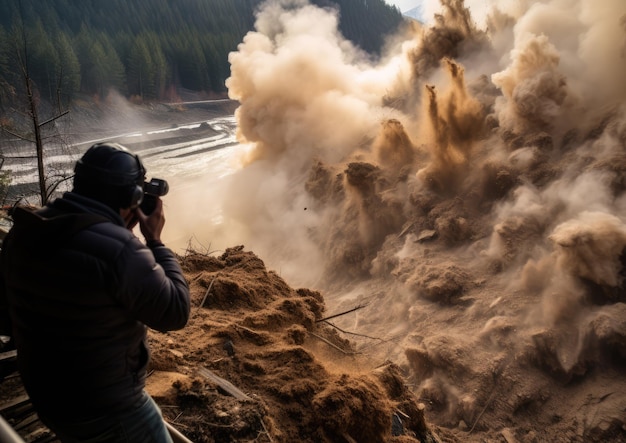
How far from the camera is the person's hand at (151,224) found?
1.96 m

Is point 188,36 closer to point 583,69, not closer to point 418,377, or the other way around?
point 583,69

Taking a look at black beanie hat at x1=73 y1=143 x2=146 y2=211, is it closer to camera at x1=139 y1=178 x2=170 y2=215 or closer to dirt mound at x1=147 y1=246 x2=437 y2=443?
camera at x1=139 y1=178 x2=170 y2=215

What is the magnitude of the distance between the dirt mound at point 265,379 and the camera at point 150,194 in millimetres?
1607

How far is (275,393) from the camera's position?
11.1ft

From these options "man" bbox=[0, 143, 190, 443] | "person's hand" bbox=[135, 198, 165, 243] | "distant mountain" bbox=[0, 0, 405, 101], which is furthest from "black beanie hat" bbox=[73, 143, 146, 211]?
"distant mountain" bbox=[0, 0, 405, 101]

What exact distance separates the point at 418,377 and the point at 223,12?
84.6 m

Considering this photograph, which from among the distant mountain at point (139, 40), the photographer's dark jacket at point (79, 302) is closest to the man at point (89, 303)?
the photographer's dark jacket at point (79, 302)

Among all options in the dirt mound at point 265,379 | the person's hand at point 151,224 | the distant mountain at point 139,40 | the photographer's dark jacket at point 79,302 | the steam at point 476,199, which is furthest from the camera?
the distant mountain at point 139,40

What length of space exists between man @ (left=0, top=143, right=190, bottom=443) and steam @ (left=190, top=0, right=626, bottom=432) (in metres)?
6.08

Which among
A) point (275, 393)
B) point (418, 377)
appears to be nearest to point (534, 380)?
point (418, 377)

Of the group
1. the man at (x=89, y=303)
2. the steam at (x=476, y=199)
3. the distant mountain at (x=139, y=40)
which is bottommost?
the steam at (x=476, y=199)

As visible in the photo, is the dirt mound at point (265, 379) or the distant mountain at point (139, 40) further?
the distant mountain at point (139, 40)

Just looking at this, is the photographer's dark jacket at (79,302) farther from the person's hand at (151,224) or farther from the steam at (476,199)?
the steam at (476,199)

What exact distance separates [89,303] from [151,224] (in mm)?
547
